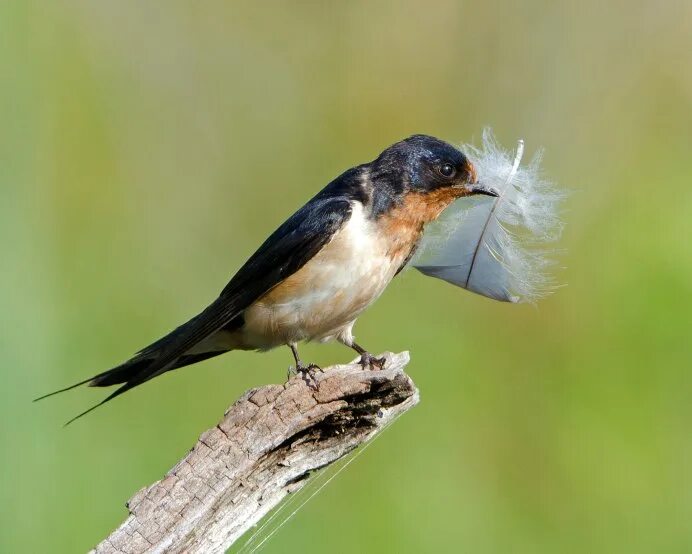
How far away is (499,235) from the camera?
3.02 meters

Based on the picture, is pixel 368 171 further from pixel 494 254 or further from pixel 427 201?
pixel 494 254

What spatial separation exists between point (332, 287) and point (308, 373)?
0.37 metres

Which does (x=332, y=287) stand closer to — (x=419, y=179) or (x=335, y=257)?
(x=335, y=257)

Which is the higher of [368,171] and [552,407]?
[368,171]

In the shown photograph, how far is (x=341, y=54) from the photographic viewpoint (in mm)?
5004

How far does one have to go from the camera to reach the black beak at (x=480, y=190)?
300cm

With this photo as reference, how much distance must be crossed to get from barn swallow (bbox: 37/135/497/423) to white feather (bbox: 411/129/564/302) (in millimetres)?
67

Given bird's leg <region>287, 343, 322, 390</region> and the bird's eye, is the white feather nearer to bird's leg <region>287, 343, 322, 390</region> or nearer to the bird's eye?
the bird's eye

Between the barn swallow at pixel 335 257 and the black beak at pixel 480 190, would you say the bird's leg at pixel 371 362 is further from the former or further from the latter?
the black beak at pixel 480 190

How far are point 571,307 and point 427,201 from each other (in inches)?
60.4

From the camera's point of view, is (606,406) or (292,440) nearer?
(292,440)

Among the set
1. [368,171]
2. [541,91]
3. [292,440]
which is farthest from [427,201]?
[541,91]

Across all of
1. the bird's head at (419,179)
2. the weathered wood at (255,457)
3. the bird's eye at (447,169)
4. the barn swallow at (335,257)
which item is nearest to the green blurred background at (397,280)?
the barn swallow at (335,257)

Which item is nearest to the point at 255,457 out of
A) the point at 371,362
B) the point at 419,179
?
the point at 371,362
